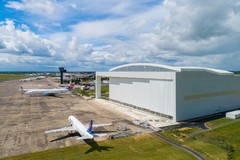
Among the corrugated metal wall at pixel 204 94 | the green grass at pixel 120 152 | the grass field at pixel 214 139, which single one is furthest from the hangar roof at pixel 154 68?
the green grass at pixel 120 152

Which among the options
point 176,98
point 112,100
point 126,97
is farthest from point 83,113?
point 176,98

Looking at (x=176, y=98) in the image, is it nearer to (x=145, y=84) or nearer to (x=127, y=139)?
(x=145, y=84)

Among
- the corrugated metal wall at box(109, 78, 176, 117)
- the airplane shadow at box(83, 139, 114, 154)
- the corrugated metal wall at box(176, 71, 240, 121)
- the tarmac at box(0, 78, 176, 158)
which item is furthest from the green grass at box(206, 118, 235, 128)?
the airplane shadow at box(83, 139, 114, 154)

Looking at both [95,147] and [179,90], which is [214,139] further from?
[95,147]

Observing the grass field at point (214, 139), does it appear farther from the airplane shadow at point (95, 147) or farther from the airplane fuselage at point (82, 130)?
the airplane fuselage at point (82, 130)

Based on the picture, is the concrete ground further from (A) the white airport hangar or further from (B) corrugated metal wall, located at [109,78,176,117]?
(A) the white airport hangar
